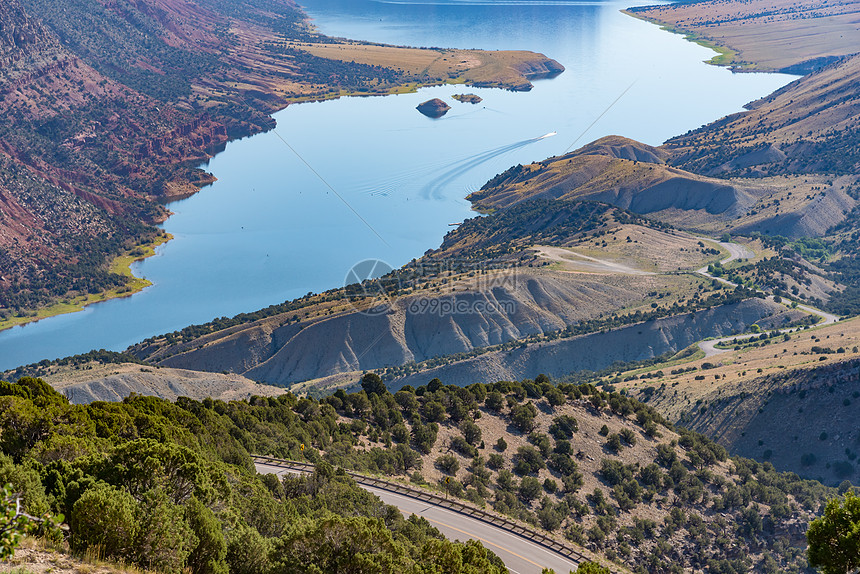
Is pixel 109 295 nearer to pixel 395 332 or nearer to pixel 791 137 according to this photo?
pixel 395 332

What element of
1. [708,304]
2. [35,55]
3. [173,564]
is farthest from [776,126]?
[173,564]

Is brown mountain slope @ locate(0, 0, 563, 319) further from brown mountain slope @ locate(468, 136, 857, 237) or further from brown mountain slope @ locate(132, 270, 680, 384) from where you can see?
brown mountain slope @ locate(468, 136, 857, 237)

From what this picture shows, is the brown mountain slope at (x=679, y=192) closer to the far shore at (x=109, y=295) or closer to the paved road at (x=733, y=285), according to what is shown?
the paved road at (x=733, y=285)

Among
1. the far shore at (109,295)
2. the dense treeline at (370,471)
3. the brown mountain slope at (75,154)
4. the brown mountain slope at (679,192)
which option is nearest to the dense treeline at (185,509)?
the dense treeline at (370,471)

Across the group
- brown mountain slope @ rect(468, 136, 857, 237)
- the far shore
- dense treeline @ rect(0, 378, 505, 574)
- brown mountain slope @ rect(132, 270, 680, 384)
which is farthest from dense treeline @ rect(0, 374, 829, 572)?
brown mountain slope @ rect(468, 136, 857, 237)

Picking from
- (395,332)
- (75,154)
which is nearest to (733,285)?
(395,332)

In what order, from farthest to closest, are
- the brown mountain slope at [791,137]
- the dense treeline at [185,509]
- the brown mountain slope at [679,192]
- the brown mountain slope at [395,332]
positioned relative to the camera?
the brown mountain slope at [791,137] → the brown mountain slope at [679,192] → the brown mountain slope at [395,332] → the dense treeline at [185,509]
